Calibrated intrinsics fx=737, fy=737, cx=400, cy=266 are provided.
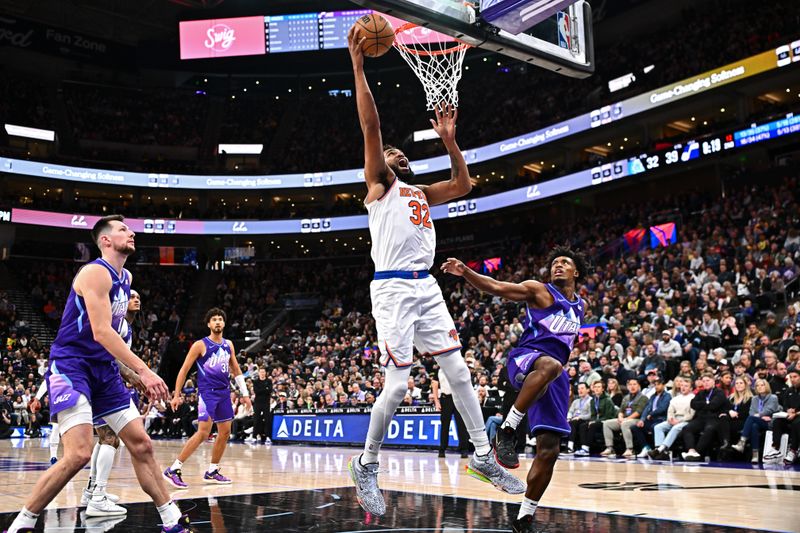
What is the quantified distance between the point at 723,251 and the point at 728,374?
7683mm

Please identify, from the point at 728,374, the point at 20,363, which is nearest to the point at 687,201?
the point at 728,374

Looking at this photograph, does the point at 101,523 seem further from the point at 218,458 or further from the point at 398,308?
the point at 218,458

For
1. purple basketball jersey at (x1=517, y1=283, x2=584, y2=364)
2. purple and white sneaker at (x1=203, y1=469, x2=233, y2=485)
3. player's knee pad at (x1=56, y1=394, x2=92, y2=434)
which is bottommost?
purple and white sneaker at (x1=203, y1=469, x2=233, y2=485)

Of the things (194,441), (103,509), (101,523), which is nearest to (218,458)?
(194,441)

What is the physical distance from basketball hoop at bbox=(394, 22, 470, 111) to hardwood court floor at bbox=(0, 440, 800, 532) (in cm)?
444

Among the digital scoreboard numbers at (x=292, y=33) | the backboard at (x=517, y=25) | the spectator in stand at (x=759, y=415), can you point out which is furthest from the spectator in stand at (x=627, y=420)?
the digital scoreboard numbers at (x=292, y=33)

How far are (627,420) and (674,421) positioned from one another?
850 millimetres

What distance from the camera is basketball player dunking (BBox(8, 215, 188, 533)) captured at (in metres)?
4.50

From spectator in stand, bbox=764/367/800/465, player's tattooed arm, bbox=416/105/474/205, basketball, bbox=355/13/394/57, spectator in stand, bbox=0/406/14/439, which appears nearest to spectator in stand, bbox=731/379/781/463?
spectator in stand, bbox=764/367/800/465

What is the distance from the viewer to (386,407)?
5078mm

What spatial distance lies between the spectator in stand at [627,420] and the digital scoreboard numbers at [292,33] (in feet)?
83.5

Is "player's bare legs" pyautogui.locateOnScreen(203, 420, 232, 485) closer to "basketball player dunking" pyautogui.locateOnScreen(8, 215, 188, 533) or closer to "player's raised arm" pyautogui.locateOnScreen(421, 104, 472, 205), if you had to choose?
"basketball player dunking" pyautogui.locateOnScreen(8, 215, 188, 533)

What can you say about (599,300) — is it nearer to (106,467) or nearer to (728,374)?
(728,374)

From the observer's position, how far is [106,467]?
695cm
